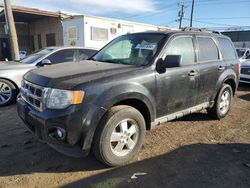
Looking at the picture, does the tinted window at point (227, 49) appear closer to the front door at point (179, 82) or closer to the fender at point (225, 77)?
the fender at point (225, 77)

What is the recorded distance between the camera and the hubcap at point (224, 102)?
561cm

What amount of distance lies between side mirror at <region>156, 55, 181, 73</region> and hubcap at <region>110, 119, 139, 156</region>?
944 millimetres

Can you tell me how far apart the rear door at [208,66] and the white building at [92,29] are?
38.6 ft

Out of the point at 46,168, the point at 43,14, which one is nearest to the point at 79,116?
the point at 46,168

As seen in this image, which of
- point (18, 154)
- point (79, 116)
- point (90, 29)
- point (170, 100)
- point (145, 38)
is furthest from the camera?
point (90, 29)

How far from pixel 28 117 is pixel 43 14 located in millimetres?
17667

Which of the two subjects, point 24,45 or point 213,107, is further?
point 24,45

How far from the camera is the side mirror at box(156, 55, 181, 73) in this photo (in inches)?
151

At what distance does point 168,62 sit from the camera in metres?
3.87

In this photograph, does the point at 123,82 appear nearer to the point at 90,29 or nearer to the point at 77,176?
the point at 77,176

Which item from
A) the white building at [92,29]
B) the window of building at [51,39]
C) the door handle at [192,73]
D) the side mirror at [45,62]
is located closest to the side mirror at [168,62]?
the door handle at [192,73]

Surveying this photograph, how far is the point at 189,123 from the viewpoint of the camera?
17.8ft

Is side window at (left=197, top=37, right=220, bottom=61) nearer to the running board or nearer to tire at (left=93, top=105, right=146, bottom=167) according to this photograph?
the running board

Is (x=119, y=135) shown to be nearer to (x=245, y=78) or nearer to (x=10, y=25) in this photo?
(x=245, y=78)
